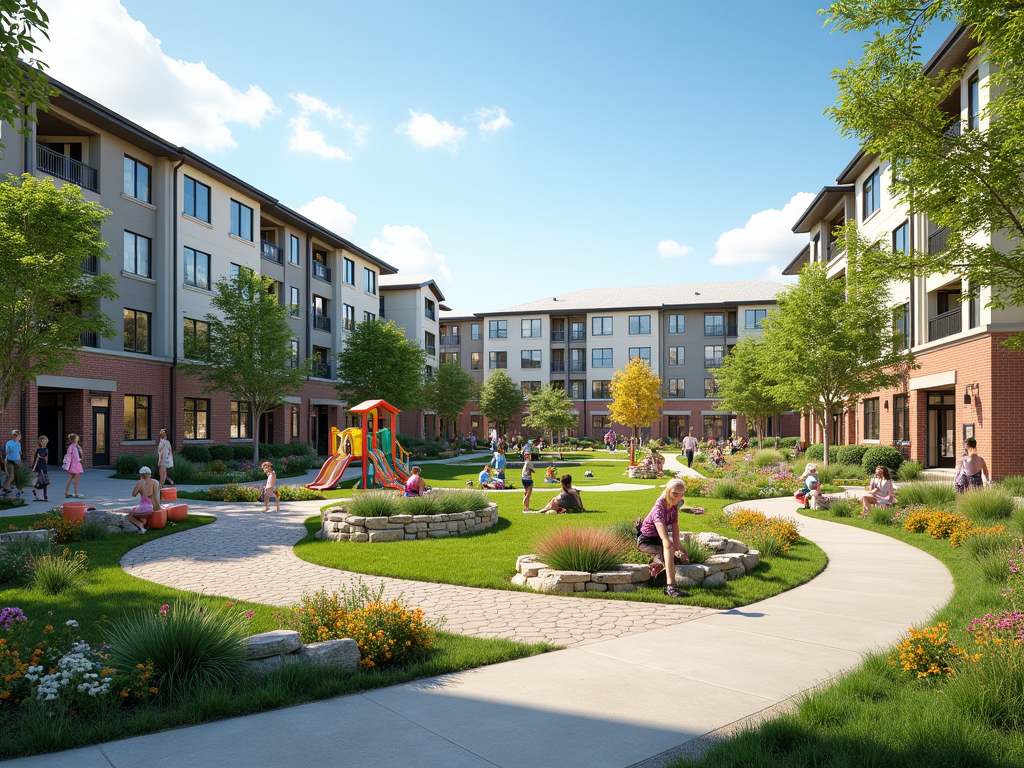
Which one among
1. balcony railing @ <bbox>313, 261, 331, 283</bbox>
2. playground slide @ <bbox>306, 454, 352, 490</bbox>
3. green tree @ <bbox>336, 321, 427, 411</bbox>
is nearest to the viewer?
playground slide @ <bbox>306, 454, 352, 490</bbox>

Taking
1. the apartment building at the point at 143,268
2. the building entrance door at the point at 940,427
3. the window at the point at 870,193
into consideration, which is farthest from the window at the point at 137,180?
the building entrance door at the point at 940,427

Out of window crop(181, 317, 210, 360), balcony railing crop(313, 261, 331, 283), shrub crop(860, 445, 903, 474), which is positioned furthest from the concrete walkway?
balcony railing crop(313, 261, 331, 283)

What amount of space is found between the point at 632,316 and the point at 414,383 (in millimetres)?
34963

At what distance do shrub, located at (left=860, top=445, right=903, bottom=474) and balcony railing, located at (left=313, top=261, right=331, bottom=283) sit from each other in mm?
35381

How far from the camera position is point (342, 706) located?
16.9ft

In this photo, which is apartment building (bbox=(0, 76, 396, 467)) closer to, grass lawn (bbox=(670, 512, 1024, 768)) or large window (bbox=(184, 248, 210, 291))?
large window (bbox=(184, 248, 210, 291))

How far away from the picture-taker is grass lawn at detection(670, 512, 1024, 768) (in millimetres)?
4004

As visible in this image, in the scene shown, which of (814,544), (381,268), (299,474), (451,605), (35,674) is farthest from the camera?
(381,268)

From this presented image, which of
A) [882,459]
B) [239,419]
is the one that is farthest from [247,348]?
[882,459]

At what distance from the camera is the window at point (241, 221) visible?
37.1m

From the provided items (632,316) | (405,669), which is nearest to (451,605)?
(405,669)

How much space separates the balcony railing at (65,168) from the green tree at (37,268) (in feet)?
27.2

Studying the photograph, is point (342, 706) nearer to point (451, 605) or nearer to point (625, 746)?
point (625, 746)

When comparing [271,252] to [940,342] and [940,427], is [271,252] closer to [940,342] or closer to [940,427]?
[940,342]
